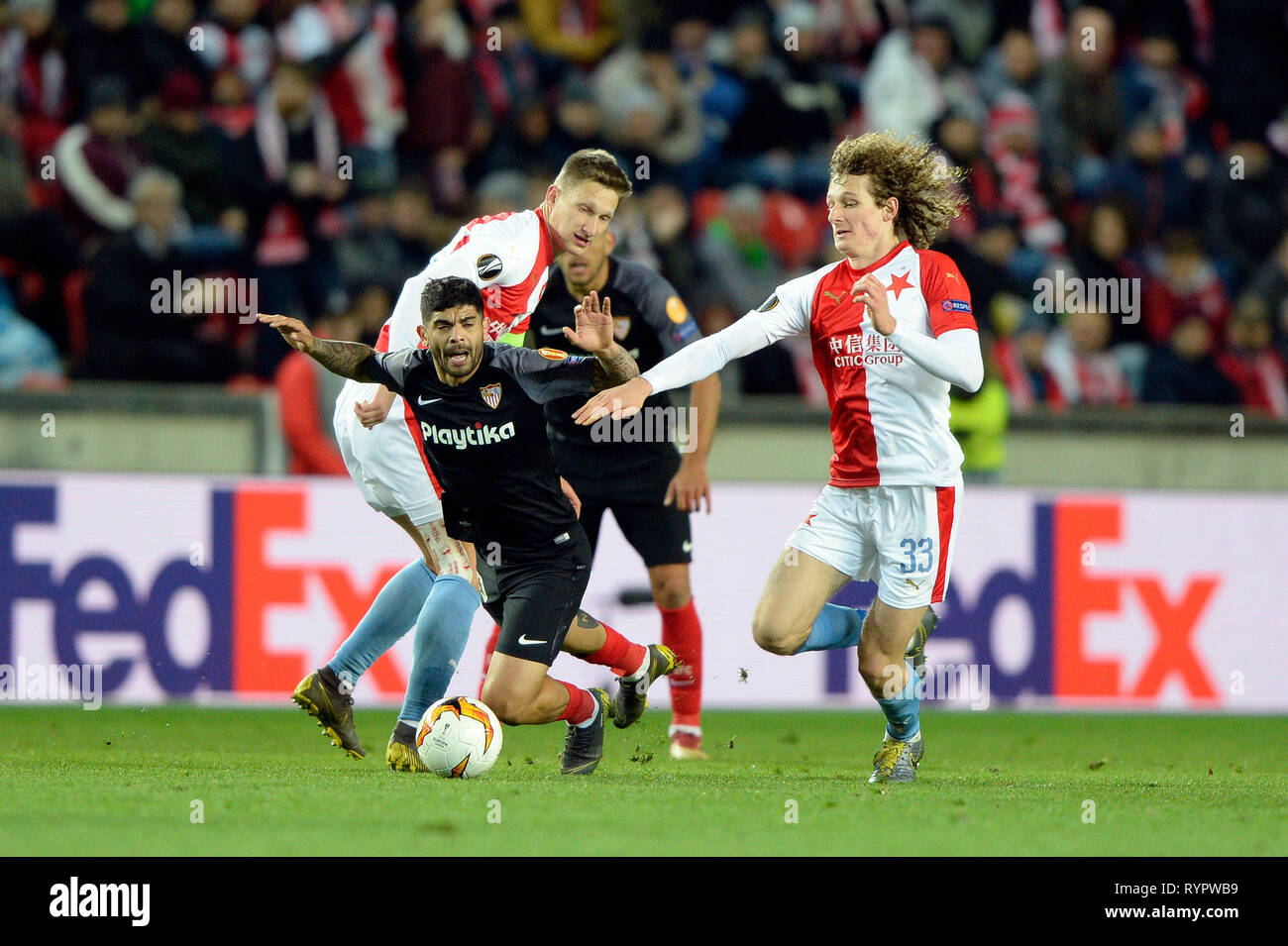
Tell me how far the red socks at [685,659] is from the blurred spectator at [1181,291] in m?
6.80

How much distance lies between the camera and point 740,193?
1301 centimetres

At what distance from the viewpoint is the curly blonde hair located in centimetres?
667

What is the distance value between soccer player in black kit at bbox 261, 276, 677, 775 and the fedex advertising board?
279 centimetres

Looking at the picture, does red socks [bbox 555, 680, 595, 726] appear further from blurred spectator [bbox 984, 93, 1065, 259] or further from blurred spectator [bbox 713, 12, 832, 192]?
blurred spectator [bbox 984, 93, 1065, 259]

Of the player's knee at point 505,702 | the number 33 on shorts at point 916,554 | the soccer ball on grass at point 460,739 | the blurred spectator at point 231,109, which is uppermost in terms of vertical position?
the blurred spectator at point 231,109

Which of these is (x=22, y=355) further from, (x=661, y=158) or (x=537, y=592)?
(x=537, y=592)

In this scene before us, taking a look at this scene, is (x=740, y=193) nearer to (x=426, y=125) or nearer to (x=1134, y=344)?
(x=426, y=125)

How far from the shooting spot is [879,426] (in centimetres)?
663

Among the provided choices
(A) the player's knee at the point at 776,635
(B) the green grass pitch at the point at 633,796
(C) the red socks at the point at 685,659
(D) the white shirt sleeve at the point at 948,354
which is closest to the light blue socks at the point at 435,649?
(B) the green grass pitch at the point at 633,796

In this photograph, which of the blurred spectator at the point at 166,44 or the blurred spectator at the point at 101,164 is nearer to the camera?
the blurred spectator at the point at 101,164

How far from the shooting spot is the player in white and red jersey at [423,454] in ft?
22.6

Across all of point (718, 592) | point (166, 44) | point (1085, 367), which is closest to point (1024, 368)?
point (1085, 367)

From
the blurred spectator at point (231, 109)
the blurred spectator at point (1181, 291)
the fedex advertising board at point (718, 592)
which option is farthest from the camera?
the blurred spectator at point (1181, 291)

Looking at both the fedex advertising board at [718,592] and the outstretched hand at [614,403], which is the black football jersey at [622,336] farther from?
the outstretched hand at [614,403]
